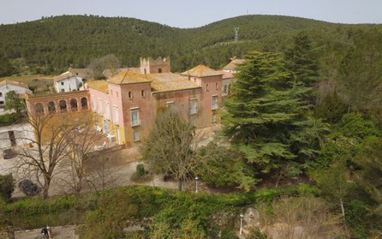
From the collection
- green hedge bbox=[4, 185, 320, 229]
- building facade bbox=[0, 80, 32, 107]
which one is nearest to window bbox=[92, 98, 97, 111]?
green hedge bbox=[4, 185, 320, 229]

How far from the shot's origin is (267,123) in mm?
18703

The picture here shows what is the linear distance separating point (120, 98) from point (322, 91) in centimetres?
2240

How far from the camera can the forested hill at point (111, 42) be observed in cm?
7506

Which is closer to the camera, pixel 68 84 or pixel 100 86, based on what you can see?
pixel 100 86

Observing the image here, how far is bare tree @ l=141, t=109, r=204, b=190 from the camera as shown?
768 inches

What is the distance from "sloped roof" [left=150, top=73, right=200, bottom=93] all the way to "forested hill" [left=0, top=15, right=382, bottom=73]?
112ft

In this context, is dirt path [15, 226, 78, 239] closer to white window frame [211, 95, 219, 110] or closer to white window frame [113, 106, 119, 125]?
white window frame [113, 106, 119, 125]

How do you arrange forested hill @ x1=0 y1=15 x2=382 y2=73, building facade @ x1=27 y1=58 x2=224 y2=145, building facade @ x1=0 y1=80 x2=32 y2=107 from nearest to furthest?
building facade @ x1=27 y1=58 x2=224 y2=145
building facade @ x1=0 y1=80 x2=32 y2=107
forested hill @ x1=0 y1=15 x2=382 y2=73

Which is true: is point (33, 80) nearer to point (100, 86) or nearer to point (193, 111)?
point (100, 86)

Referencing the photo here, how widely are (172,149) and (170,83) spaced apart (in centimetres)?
1312

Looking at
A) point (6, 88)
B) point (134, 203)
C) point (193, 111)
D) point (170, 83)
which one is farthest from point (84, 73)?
point (134, 203)

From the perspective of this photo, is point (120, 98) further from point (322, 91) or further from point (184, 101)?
point (322, 91)

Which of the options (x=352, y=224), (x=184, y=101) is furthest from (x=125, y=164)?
(x=352, y=224)

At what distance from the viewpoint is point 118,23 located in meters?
140
